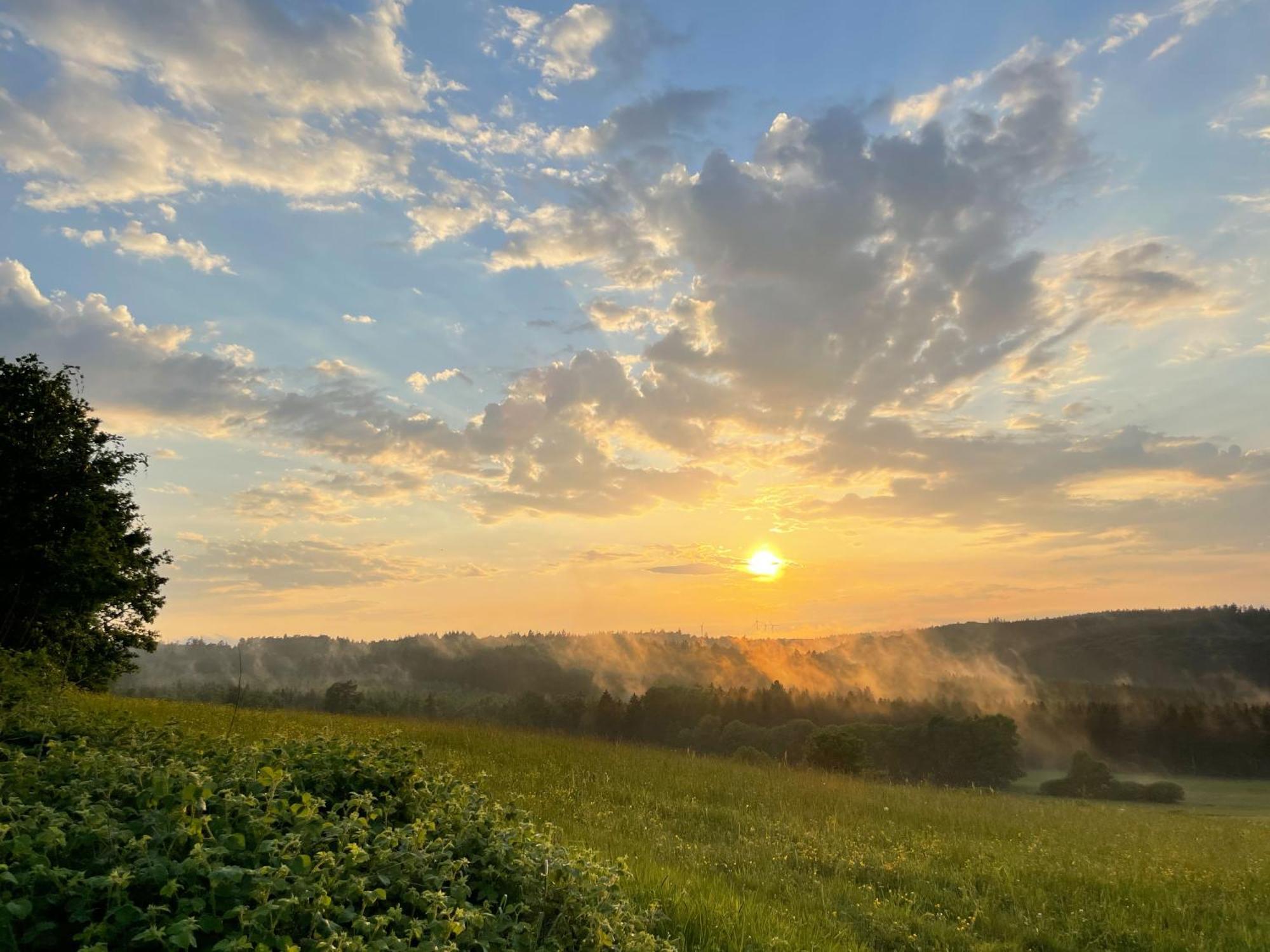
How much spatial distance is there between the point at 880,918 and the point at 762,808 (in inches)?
282

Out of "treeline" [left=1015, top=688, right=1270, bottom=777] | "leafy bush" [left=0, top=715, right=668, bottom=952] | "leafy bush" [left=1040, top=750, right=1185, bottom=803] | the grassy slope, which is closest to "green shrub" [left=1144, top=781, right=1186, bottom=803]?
"leafy bush" [left=1040, top=750, right=1185, bottom=803]

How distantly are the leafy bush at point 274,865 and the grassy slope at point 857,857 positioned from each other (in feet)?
6.54

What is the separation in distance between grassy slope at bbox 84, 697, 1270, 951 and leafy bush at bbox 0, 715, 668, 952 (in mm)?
1995

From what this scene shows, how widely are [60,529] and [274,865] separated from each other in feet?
118

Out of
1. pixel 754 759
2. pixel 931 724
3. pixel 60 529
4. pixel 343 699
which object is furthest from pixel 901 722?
pixel 60 529

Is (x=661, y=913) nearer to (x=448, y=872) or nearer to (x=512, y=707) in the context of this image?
(x=448, y=872)

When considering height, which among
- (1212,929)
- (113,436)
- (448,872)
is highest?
(113,436)

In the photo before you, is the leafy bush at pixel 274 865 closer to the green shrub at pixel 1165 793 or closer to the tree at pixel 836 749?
the tree at pixel 836 749

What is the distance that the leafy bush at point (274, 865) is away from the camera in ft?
13.8

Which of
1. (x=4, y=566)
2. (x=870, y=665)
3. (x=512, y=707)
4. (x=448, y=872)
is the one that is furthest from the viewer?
(x=870, y=665)

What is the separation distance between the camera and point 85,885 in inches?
171

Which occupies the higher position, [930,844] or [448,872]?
[448,872]

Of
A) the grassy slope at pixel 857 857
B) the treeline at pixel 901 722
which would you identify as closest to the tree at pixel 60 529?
the grassy slope at pixel 857 857

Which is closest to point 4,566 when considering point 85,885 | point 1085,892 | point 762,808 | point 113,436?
point 113,436
